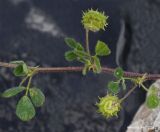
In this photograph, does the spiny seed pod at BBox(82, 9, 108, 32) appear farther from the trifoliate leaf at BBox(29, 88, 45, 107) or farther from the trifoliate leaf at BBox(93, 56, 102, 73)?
the trifoliate leaf at BBox(29, 88, 45, 107)

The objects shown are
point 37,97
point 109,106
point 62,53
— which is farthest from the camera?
point 62,53

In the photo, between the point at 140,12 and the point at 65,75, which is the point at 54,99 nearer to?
the point at 65,75

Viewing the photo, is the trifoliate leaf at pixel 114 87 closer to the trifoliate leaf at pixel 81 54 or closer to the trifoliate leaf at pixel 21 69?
the trifoliate leaf at pixel 81 54

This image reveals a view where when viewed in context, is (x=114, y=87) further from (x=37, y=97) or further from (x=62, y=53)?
(x=62, y=53)

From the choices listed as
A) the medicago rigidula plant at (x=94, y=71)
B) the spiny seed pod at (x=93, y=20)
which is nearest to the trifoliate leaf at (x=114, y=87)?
the medicago rigidula plant at (x=94, y=71)

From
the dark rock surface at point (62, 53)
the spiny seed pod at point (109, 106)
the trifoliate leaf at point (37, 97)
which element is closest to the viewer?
the spiny seed pod at point (109, 106)

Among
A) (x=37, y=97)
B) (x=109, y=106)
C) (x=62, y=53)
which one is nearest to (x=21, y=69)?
(x=37, y=97)

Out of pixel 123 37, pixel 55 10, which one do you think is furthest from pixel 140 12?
pixel 55 10

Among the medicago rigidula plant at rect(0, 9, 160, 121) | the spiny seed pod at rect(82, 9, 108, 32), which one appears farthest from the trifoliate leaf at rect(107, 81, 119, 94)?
the spiny seed pod at rect(82, 9, 108, 32)
